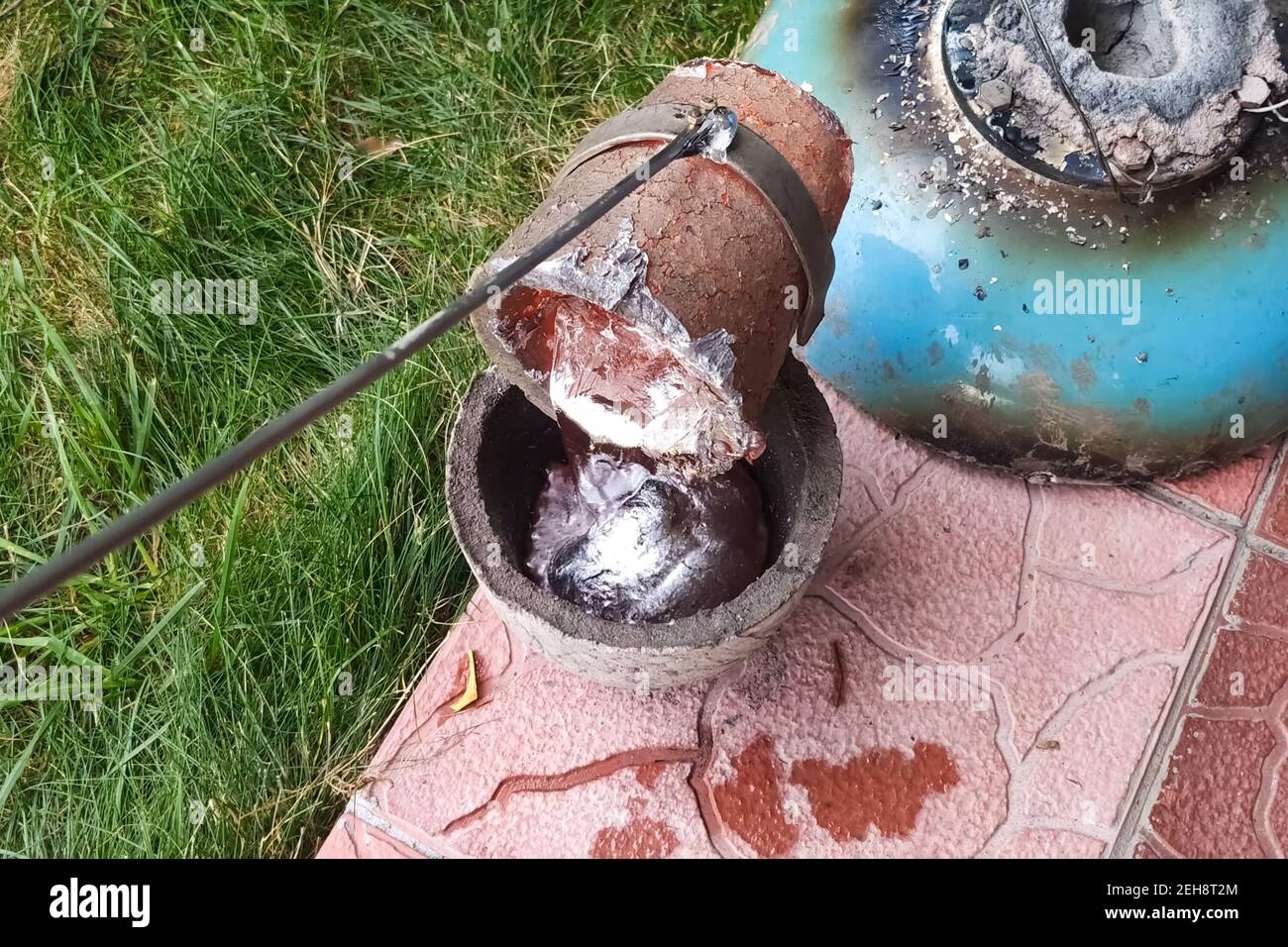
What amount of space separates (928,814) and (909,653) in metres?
0.36

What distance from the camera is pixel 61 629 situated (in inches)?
97.3

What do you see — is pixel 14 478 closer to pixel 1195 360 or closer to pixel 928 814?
pixel 928 814

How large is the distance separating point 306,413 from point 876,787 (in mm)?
1709

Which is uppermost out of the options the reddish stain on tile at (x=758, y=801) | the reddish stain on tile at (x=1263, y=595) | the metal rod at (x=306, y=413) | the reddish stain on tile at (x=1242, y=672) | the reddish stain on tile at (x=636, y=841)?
the metal rod at (x=306, y=413)

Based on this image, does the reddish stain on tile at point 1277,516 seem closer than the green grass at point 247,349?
No

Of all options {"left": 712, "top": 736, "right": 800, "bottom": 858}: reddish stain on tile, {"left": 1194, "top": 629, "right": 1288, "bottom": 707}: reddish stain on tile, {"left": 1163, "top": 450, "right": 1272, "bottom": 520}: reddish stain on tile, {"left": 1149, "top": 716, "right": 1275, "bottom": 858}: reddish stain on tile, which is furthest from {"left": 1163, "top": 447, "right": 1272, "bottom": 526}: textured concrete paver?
{"left": 712, "top": 736, "right": 800, "bottom": 858}: reddish stain on tile

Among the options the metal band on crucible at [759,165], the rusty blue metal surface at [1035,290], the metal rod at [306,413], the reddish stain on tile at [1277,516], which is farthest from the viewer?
the reddish stain on tile at [1277,516]

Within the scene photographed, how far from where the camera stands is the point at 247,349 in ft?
8.82

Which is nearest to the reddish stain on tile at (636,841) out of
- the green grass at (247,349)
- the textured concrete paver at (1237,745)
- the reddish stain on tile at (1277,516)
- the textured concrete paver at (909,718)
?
the textured concrete paver at (909,718)

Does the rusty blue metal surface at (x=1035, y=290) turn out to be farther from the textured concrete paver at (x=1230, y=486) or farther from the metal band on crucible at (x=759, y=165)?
the metal band on crucible at (x=759, y=165)

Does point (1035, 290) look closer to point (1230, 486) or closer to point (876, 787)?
point (1230, 486)

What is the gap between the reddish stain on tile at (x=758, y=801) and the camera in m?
2.18

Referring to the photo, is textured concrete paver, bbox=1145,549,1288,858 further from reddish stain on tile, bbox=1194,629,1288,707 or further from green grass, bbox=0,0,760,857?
green grass, bbox=0,0,760,857

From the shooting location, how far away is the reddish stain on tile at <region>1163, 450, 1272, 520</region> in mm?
2498
